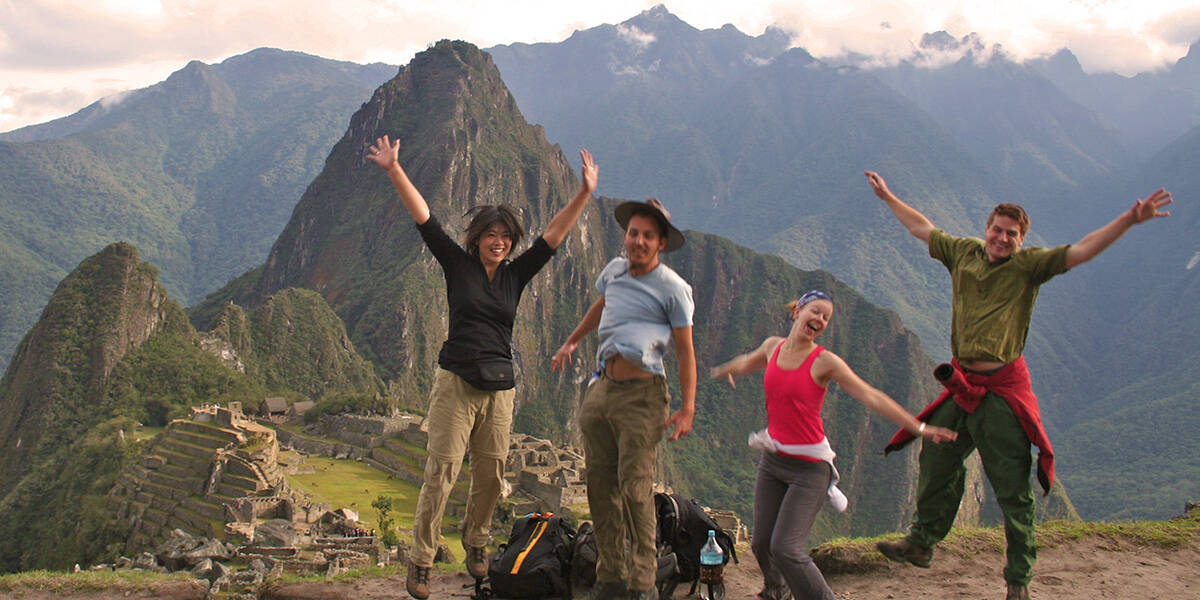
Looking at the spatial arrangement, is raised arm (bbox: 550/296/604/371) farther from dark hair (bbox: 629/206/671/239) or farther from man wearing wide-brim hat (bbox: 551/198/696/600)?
dark hair (bbox: 629/206/671/239)

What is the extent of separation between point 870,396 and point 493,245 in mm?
2754

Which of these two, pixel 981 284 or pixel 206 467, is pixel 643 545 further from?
pixel 206 467

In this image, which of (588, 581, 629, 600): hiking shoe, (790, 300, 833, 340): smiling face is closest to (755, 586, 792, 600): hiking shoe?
(588, 581, 629, 600): hiking shoe

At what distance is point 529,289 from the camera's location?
4417 inches

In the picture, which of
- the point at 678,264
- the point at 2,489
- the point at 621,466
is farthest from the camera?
the point at 678,264

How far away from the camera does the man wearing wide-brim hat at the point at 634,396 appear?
225 inches

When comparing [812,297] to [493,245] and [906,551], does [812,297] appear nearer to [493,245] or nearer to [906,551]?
[906,551]

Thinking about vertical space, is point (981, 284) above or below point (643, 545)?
above

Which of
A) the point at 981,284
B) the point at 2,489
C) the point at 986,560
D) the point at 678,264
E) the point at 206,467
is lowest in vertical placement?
the point at 2,489

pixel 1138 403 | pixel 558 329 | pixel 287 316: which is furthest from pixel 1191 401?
pixel 287 316

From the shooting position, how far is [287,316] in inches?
2980

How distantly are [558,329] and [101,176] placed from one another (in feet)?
378

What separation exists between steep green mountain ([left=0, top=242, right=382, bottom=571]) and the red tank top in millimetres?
34347

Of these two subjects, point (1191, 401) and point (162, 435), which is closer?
point (162, 435)
